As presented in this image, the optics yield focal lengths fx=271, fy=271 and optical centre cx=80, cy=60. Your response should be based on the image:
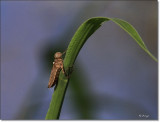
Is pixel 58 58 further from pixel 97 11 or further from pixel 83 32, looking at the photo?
pixel 97 11

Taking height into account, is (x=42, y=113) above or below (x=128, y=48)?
below

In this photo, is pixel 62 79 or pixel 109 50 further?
pixel 109 50

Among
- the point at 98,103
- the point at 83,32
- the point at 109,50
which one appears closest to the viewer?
the point at 83,32

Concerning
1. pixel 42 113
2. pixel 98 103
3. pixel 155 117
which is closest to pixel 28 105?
pixel 42 113

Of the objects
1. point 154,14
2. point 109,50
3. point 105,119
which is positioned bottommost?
point 105,119

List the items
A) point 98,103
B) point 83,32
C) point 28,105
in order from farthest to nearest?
point 98,103 < point 28,105 < point 83,32

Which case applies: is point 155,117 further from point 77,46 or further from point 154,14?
point 77,46

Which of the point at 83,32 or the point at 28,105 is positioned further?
the point at 28,105

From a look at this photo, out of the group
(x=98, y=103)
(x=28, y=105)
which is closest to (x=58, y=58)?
(x=28, y=105)

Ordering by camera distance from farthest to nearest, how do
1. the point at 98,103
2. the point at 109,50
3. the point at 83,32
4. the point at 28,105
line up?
the point at 109,50 → the point at 98,103 → the point at 28,105 → the point at 83,32
